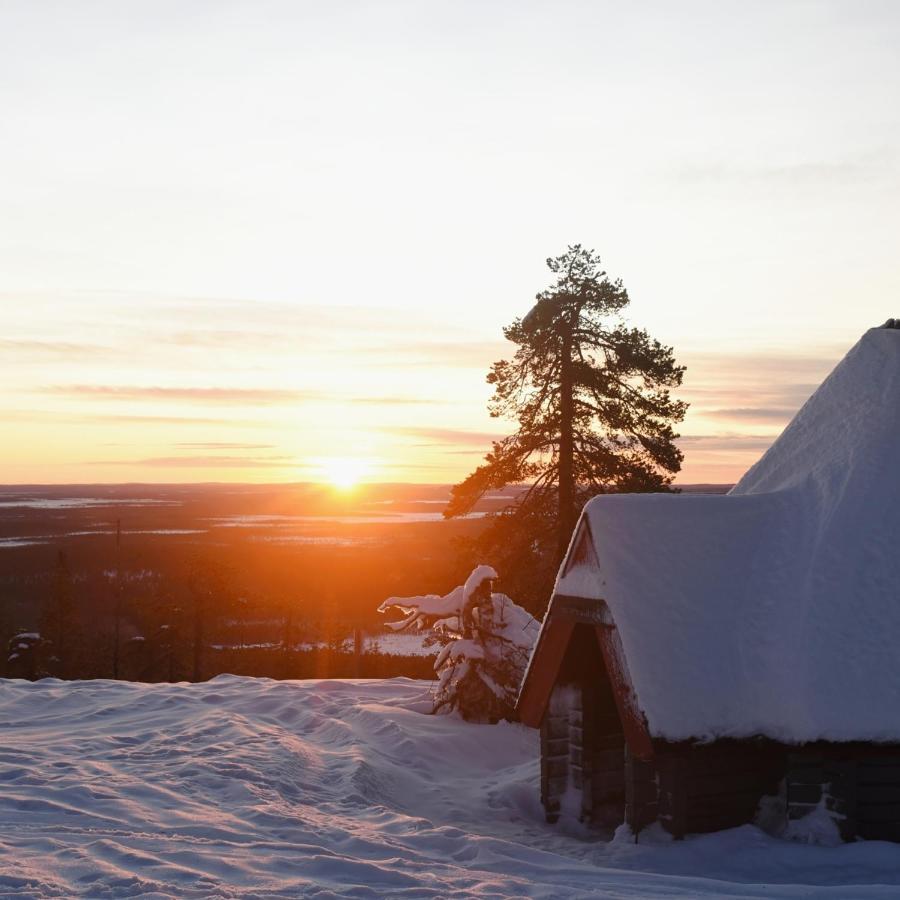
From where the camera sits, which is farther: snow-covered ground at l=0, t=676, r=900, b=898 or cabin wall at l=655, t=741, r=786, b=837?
cabin wall at l=655, t=741, r=786, b=837

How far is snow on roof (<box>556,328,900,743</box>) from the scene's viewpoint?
9.51 m

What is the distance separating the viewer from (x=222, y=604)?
3128 cm

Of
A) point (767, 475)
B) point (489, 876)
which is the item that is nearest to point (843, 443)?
point (767, 475)

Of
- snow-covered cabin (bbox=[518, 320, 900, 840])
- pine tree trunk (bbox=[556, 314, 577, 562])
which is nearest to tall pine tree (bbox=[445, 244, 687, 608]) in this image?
pine tree trunk (bbox=[556, 314, 577, 562])

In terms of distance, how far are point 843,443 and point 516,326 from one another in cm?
1128

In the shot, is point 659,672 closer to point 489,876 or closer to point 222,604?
point 489,876

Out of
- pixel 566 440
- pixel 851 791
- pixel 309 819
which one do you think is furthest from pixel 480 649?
pixel 851 791

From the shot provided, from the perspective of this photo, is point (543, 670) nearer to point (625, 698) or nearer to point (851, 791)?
point (625, 698)

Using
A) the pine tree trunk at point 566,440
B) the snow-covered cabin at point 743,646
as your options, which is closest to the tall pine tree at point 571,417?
the pine tree trunk at point 566,440

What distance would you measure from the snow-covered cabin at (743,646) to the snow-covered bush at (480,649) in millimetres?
5067

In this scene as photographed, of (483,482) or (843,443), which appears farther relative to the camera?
(483,482)

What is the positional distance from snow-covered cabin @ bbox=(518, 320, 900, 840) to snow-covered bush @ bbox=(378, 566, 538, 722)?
5067 mm

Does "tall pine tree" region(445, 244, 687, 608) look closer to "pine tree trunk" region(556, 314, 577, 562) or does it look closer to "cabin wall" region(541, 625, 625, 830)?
"pine tree trunk" region(556, 314, 577, 562)

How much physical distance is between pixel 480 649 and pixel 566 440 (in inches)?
257
